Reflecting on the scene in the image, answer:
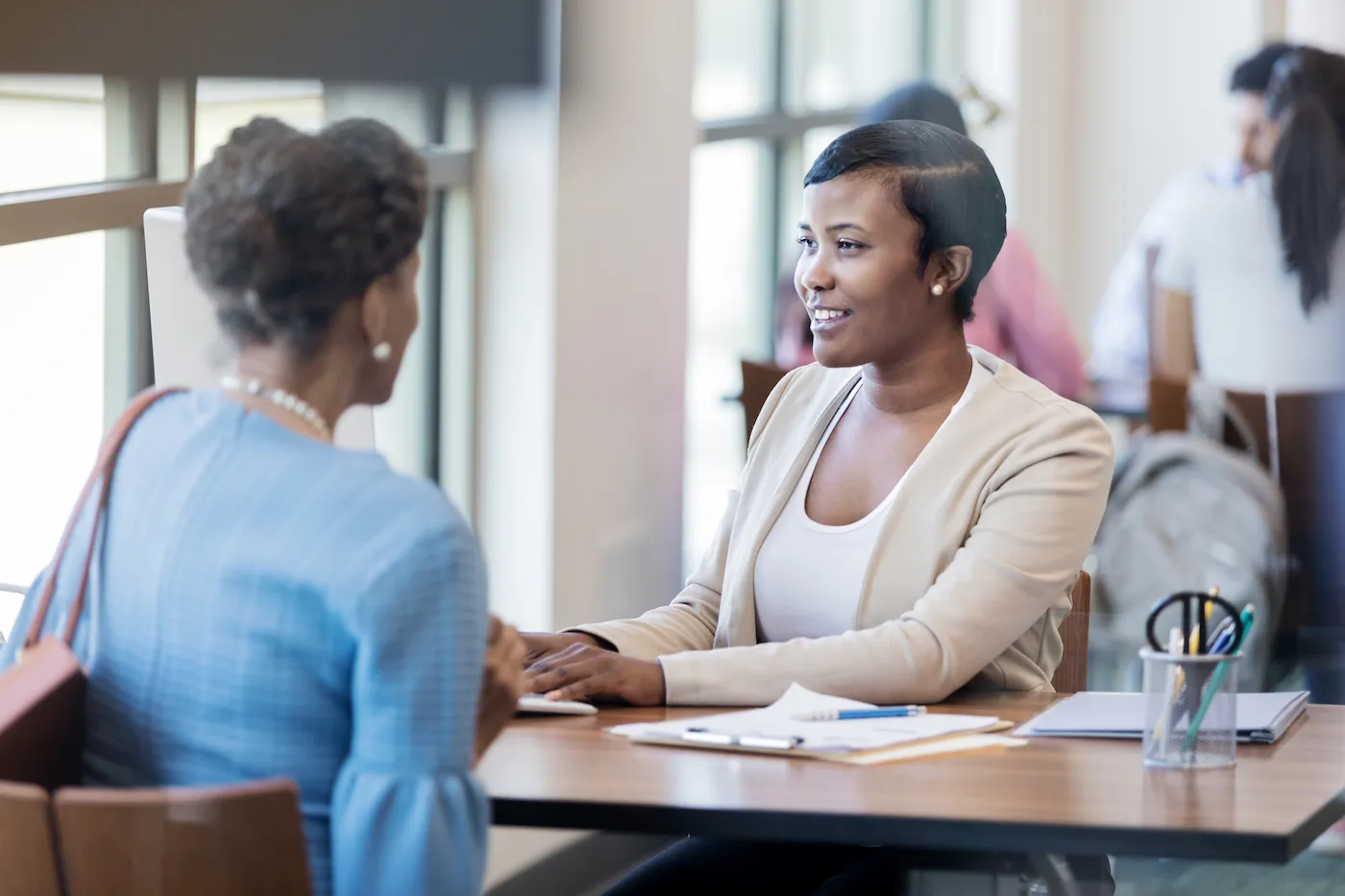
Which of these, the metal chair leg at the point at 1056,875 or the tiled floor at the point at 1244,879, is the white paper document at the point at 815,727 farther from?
the tiled floor at the point at 1244,879

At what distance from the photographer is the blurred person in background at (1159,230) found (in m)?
4.00

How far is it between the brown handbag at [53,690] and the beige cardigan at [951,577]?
0.66 m

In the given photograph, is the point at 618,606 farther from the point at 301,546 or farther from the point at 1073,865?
the point at 301,546

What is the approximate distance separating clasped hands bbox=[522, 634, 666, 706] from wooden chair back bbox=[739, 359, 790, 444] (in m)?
1.78

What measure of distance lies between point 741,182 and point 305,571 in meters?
3.78

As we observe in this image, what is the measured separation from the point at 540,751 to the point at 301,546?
463 millimetres

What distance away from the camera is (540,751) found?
4.53 ft

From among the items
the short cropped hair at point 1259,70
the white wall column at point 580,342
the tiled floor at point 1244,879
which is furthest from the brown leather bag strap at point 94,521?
the short cropped hair at point 1259,70

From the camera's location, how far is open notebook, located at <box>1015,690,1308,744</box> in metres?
1.44

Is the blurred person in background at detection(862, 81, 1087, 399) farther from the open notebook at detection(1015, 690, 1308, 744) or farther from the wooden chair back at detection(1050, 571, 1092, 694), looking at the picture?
the open notebook at detection(1015, 690, 1308, 744)

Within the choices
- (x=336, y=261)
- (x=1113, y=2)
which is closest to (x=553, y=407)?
(x=336, y=261)

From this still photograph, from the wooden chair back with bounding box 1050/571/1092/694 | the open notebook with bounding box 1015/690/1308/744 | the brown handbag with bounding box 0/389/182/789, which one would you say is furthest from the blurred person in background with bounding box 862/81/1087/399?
the brown handbag with bounding box 0/389/182/789

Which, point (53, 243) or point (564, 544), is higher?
point (53, 243)

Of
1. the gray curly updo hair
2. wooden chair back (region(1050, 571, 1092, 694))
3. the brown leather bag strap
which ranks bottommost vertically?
wooden chair back (region(1050, 571, 1092, 694))
